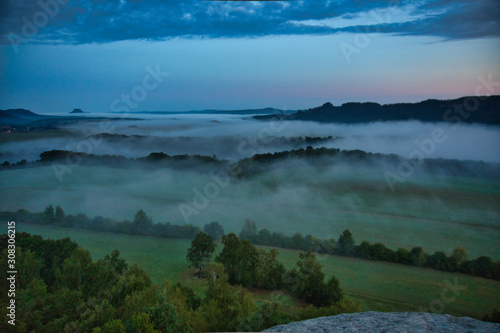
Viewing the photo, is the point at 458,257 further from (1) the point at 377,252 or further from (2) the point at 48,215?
(2) the point at 48,215

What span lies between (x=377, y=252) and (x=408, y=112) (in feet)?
16.1

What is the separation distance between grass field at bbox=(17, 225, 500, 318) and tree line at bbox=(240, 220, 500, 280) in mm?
179

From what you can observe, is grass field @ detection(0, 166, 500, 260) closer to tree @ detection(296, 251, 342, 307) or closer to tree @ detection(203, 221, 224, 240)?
tree @ detection(203, 221, 224, 240)

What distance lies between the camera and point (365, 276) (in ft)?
25.7

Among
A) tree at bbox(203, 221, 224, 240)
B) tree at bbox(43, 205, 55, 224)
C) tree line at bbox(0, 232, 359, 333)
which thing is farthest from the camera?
tree at bbox(203, 221, 224, 240)

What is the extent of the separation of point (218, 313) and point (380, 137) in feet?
25.3

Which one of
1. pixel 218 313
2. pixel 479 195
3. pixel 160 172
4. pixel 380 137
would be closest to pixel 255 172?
pixel 160 172

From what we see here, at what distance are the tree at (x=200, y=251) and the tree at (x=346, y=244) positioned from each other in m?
3.73

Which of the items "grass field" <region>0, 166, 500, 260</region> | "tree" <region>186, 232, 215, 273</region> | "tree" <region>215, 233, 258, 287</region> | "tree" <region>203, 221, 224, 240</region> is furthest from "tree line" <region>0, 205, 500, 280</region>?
"tree" <region>215, 233, 258, 287</region>

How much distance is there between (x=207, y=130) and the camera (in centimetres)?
1017

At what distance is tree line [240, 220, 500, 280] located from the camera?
24.5ft

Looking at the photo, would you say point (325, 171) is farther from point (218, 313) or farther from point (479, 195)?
point (218, 313)

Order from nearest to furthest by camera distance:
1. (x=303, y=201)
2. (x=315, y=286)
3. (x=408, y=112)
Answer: (x=315, y=286)
(x=303, y=201)
(x=408, y=112)

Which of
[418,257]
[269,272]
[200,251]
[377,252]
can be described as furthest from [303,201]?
[200,251]
